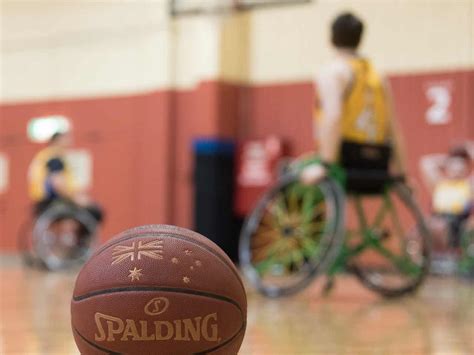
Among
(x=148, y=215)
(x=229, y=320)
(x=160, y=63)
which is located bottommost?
(x=148, y=215)

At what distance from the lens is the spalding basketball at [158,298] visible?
4.90ft

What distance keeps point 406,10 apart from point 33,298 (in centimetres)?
375

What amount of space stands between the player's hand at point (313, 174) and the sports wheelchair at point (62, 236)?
10.5 feet

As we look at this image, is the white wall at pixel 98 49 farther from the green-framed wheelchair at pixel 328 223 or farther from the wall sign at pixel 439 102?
the green-framed wheelchair at pixel 328 223

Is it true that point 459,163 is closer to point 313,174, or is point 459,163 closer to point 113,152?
point 313,174

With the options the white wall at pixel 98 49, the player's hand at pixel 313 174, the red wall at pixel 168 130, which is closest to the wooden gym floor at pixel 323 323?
the player's hand at pixel 313 174

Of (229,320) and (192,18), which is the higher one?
(192,18)

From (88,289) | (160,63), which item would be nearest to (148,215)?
(160,63)

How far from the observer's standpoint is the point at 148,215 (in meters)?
7.34

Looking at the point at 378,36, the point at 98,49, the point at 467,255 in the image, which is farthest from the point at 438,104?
the point at 98,49

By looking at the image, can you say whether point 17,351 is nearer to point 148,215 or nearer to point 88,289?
point 88,289

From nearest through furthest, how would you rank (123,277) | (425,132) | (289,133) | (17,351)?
(123,277) < (17,351) < (425,132) < (289,133)

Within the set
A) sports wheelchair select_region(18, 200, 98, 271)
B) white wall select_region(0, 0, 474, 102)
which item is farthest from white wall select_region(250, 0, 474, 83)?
sports wheelchair select_region(18, 200, 98, 271)

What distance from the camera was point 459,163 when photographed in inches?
231
